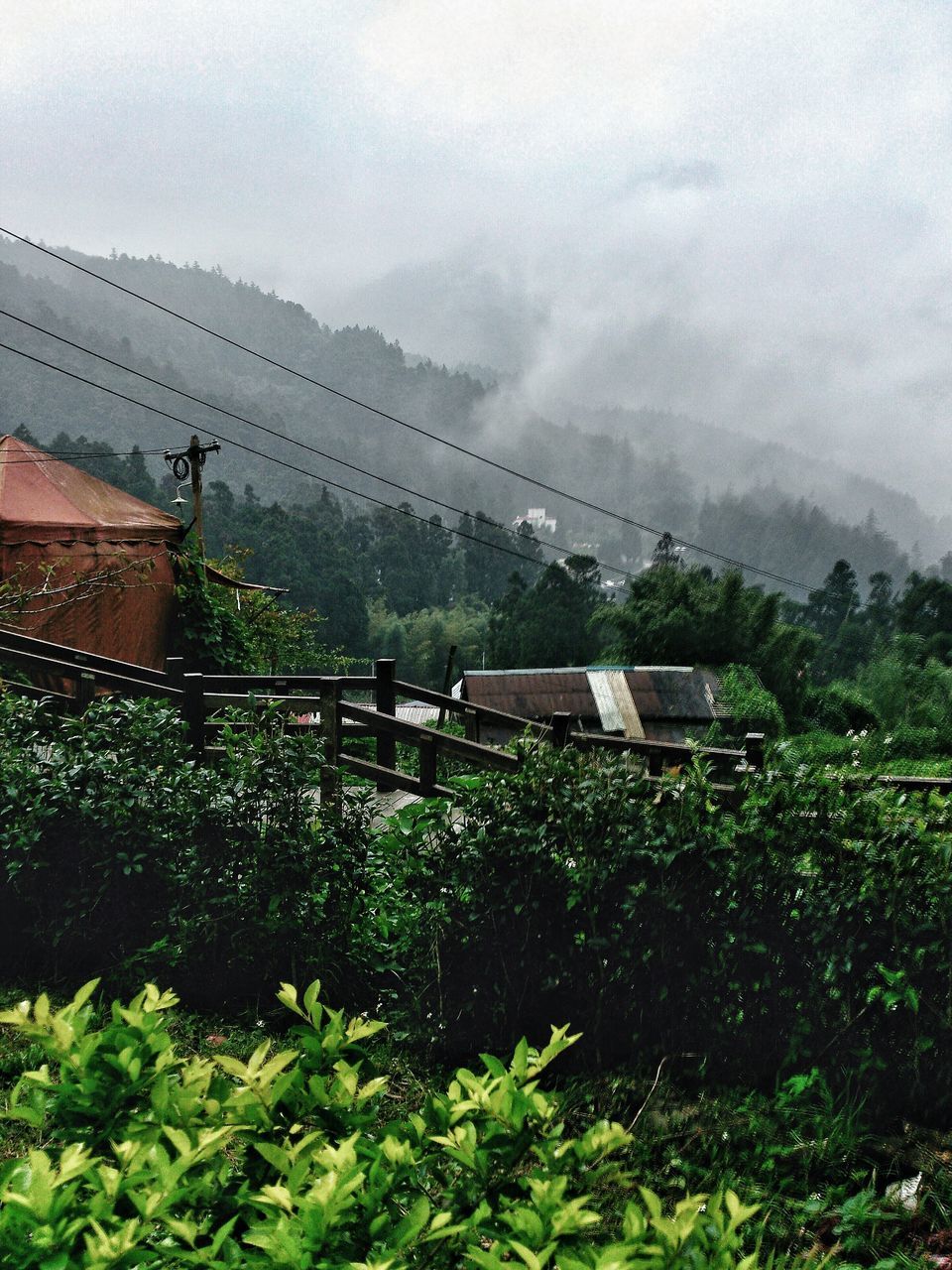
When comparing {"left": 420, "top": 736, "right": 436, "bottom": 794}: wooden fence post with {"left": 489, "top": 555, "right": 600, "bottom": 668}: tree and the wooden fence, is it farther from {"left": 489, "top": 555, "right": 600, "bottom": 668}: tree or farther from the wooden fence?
{"left": 489, "top": 555, "right": 600, "bottom": 668}: tree

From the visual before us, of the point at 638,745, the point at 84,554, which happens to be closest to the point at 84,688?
the point at 638,745

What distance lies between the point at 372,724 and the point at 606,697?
827 inches

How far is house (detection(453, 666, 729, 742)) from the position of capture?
2459cm

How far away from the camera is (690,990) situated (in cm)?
313

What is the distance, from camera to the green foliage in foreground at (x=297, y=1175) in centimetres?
123

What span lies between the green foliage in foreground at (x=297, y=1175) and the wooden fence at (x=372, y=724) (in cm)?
195

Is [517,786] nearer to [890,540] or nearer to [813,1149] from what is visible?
[813,1149]

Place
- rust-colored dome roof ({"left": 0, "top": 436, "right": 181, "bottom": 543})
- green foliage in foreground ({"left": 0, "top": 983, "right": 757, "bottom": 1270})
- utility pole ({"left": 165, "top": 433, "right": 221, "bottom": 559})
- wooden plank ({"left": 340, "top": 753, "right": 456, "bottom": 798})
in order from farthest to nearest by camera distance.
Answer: utility pole ({"left": 165, "top": 433, "right": 221, "bottom": 559}), rust-colored dome roof ({"left": 0, "top": 436, "right": 181, "bottom": 543}), wooden plank ({"left": 340, "top": 753, "right": 456, "bottom": 798}), green foliage in foreground ({"left": 0, "top": 983, "right": 757, "bottom": 1270})

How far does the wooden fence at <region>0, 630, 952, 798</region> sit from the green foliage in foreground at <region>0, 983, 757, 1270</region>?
1946 millimetres

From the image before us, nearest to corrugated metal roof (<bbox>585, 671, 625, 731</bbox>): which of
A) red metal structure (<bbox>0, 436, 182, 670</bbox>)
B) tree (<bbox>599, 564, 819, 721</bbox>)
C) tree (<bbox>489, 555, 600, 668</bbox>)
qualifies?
red metal structure (<bbox>0, 436, 182, 670</bbox>)

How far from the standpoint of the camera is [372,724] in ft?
16.9

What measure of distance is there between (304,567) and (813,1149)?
47.7m

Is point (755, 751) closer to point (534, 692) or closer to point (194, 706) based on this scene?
point (194, 706)

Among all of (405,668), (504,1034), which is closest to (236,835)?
(504,1034)
